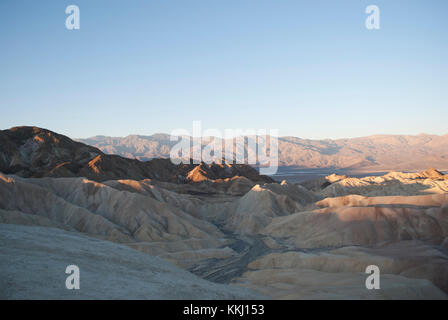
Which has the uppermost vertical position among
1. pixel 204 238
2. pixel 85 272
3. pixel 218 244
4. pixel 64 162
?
pixel 64 162

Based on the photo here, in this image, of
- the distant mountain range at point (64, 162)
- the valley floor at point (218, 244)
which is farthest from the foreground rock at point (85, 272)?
the distant mountain range at point (64, 162)

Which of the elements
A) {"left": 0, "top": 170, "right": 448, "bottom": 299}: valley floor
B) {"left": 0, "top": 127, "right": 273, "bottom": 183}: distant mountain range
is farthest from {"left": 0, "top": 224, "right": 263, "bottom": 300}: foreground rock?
{"left": 0, "top": 127, "right": 273, "bottom": 183}: distant mountain range

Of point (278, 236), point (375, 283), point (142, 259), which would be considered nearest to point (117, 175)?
point (278, 236)

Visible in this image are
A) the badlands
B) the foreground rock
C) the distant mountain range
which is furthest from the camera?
the distant mountain range

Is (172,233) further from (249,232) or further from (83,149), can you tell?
(83,149)

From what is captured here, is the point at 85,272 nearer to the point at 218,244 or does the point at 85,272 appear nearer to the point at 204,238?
the point at 218,244

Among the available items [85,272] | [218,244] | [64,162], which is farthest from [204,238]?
[64,162]

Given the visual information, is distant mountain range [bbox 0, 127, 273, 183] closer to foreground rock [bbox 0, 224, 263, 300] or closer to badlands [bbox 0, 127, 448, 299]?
badlands [bbox 0, 127, 448, 299]
